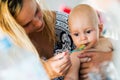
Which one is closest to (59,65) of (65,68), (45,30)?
(65,68)

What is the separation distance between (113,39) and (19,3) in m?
0.36

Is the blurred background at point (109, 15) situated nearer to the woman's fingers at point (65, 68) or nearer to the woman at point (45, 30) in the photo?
the woman at point (45, 30)

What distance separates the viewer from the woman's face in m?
0.83

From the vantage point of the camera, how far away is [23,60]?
822 mm

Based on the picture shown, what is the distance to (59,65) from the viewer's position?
810 mm

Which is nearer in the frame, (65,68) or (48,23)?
(65,68)

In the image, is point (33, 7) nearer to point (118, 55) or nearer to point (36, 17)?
point (36, 17)

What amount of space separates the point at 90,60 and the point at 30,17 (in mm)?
227

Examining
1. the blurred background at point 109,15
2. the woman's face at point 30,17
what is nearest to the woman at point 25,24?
the woman's face at point 30,17

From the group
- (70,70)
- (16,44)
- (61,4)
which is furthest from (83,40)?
(61,4)

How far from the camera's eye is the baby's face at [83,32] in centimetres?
88

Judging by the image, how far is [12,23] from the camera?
0.81 m

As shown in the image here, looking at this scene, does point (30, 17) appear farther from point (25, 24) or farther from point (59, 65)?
point (59, 65)

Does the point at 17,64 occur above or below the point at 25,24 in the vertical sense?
below
